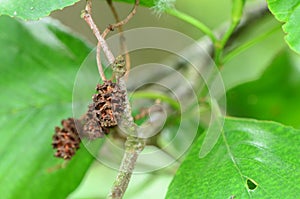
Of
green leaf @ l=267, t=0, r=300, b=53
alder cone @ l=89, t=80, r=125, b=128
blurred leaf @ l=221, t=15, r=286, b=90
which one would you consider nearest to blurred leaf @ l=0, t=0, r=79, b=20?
alder cone @ l=89, t=80, r=125, b=128

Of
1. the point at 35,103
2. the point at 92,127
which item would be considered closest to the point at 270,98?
the point at 35,103

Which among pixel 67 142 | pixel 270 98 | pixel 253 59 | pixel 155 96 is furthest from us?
pixel 253 59

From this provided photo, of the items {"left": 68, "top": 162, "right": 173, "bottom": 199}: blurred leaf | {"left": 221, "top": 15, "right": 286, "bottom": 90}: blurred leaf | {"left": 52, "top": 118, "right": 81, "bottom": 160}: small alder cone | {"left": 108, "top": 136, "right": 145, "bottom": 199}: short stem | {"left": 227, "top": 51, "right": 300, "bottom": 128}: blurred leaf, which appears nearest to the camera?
{"left": 108, "top": 136, "right": 145, "bottom": 199}: short stem

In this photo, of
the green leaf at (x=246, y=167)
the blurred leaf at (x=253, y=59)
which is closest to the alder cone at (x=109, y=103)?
the green leaf at (x=246, y=167)

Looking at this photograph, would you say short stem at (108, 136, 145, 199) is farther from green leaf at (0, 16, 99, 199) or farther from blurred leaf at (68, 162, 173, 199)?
blurred leaf at (68, 162, 173, 199)

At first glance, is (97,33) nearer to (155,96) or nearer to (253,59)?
(155,96)

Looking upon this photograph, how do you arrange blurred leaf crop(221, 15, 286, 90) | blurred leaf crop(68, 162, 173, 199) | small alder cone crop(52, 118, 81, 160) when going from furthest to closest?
blurred leaf crop(221, 15, 286, 90)
blurred leaf crop(68, 162, 173, 199)
small alder cone crop(52, 118, 81, 160)

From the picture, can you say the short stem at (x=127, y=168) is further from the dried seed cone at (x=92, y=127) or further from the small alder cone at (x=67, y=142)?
the small alder cone at (x=67, y=142)
